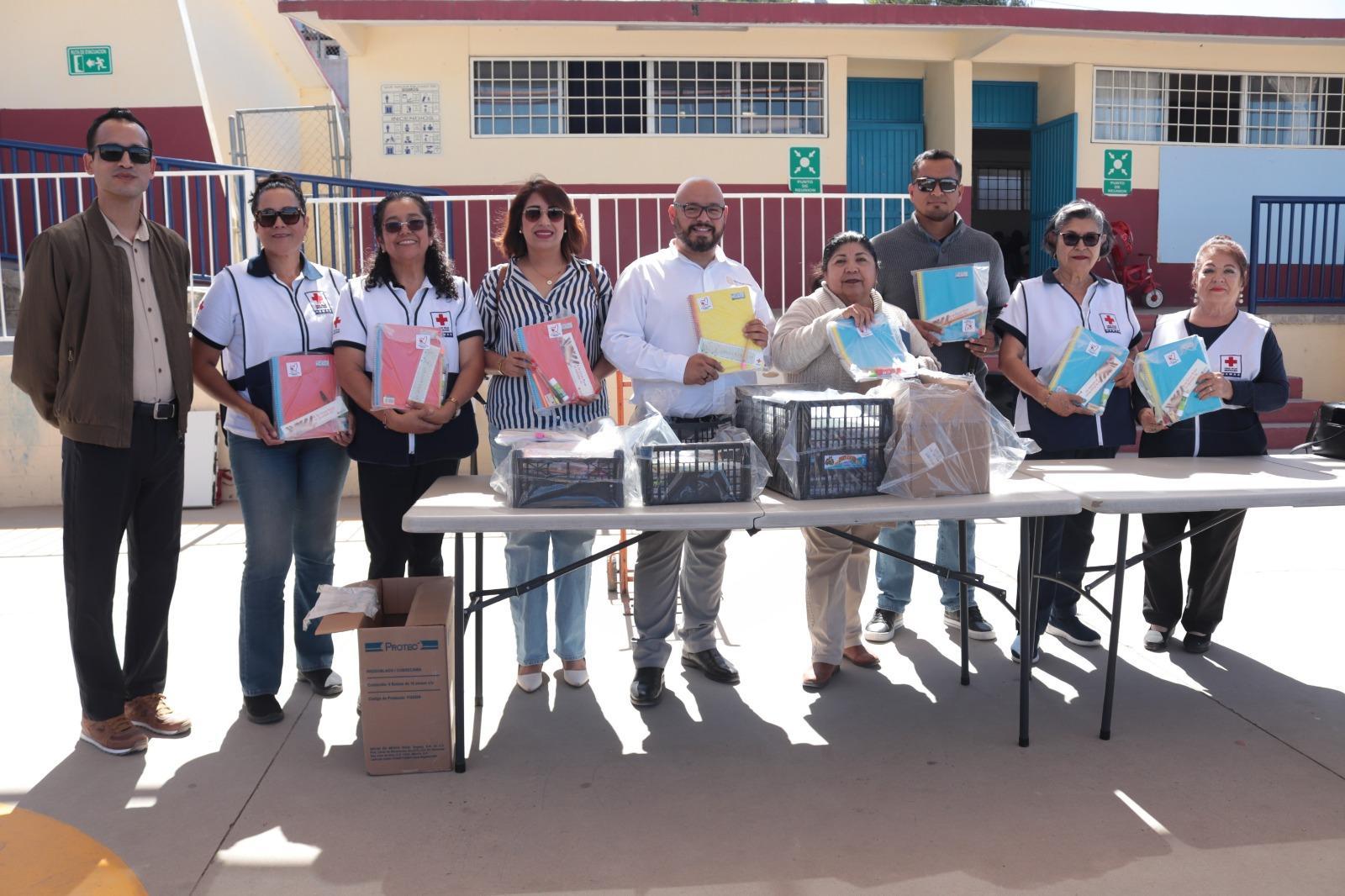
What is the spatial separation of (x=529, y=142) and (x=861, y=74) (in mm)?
3931

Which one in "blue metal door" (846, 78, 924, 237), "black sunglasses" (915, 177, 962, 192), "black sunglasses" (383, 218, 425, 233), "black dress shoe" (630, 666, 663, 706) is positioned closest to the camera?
"black sunglasses" (383, 218, 425, 233)

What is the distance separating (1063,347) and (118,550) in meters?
3.53

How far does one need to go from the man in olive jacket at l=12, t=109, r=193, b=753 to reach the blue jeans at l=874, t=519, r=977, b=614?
9.51ft

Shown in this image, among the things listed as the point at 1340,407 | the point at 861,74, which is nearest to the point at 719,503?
the point at 1340,407

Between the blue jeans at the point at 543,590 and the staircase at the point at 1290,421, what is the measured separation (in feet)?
19.6

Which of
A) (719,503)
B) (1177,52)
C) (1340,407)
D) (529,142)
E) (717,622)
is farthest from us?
(1177,52)

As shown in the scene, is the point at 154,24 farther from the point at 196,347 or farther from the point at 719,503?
the point at 719,503

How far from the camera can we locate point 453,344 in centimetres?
378

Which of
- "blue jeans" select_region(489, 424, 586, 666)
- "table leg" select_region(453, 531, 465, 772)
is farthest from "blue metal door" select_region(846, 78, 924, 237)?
"table leg" select_region(453, 531, 465, 772)

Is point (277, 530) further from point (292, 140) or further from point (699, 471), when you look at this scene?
point (292, 140)

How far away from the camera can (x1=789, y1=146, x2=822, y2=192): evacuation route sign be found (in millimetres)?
11352

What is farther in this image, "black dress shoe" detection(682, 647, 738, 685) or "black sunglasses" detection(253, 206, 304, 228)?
"black dress shoe" detection(682, 647, 738, 685)

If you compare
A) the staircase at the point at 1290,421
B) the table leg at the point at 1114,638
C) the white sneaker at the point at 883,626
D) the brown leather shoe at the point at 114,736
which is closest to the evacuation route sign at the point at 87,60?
the staircase at the point at 1290,421

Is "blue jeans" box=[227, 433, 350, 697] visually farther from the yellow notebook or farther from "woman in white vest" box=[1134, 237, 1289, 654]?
"woman in white vest" box=[1134, 237, 1289, 654]
